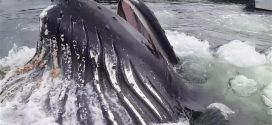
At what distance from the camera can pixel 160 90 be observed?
5520mm

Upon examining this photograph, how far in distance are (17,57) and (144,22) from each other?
350 cm

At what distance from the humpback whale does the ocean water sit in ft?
0.16

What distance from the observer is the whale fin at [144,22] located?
5.83 m

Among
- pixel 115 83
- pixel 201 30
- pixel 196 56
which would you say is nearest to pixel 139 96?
pixel 115 83

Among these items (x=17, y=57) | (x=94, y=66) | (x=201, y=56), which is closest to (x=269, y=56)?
(x=201, y=56)

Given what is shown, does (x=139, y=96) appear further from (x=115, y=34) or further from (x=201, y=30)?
(x=201, y=30)

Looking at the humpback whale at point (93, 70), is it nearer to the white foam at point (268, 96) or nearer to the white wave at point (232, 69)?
the white wave at point (232, 69)

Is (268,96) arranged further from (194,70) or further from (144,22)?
(144,22)

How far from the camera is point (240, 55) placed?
9.28 meters

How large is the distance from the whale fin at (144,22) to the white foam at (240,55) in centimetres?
305

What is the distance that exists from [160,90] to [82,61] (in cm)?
97

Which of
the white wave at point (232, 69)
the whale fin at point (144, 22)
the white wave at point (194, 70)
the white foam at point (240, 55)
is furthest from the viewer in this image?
the white foam at point (240, 55)

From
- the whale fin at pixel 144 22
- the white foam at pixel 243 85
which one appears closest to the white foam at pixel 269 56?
the white foam at pixel 243 85

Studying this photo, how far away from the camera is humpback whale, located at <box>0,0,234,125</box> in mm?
4934
